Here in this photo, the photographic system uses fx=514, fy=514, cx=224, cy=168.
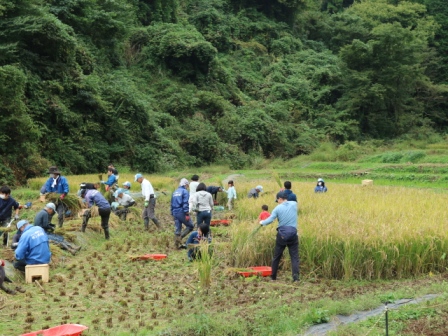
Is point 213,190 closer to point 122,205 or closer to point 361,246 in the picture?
point 122,205

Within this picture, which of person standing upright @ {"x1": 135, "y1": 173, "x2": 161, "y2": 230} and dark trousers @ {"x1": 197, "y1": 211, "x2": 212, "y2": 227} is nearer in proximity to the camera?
dark trousers @ {"x1": 197, "y1": 211, "x2": 212, "y2": 227}

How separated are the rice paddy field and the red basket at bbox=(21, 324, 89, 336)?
0.17m

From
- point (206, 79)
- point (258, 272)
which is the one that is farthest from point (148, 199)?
point (206, 79)

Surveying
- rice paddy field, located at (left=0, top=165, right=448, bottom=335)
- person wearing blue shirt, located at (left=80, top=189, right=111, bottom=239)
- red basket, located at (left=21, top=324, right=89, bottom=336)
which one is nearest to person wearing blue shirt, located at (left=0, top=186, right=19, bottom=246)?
rice paddy field, located at (left=0, top=165, right=448, bottom=335)

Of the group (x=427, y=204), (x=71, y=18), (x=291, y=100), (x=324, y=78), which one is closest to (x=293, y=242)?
(x=427, y=204)

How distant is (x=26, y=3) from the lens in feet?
77.9

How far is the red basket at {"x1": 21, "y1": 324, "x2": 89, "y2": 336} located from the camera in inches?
241

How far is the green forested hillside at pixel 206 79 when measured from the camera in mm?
24297

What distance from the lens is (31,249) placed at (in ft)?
30.3

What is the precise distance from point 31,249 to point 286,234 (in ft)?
14.9

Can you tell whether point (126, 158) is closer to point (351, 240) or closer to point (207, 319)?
point (351, 240)

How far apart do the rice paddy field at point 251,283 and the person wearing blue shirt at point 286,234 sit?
28 cm

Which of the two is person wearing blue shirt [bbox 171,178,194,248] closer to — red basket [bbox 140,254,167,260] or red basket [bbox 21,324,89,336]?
red basket [bbox 140,254,167,260]

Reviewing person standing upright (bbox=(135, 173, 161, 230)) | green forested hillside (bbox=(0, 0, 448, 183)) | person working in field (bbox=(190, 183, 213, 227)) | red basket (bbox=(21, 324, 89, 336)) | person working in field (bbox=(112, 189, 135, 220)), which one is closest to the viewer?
red basket (bbox=(21, 324, 89, 336))
